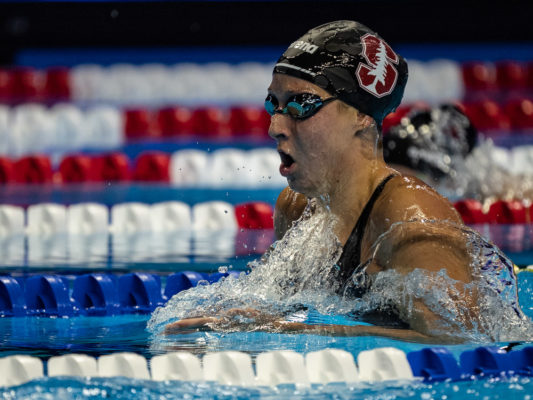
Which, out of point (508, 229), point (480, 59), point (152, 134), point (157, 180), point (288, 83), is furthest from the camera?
point (480, 59)

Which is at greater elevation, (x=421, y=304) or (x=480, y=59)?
(x=480, y=59)

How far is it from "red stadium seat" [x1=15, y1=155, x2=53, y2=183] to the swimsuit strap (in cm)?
437

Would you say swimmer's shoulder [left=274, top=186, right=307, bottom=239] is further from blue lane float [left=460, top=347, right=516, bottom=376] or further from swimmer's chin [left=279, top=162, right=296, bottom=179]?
blue lane float [left=460, top=347, right=516, bottom=376]

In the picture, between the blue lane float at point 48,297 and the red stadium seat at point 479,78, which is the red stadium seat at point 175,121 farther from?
the blue lane float at point 48,297

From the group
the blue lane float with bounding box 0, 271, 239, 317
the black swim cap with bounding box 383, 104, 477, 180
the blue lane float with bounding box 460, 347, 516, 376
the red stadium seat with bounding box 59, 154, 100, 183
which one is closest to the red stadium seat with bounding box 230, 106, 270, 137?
the red stadium seat with bounding box 59, 154, 100, 183

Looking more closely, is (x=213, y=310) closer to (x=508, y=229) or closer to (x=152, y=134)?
(x=508, y=229)

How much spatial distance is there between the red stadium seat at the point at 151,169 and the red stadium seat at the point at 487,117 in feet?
8.61

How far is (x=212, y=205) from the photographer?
5418 mm

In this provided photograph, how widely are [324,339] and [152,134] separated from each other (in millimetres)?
5447

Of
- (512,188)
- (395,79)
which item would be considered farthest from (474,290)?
(512,188)

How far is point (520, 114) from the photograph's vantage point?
7738 mm

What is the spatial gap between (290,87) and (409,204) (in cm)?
44

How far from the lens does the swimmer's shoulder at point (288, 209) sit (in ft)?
9.34

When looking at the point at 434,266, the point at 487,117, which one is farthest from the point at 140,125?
the point at 434,266
